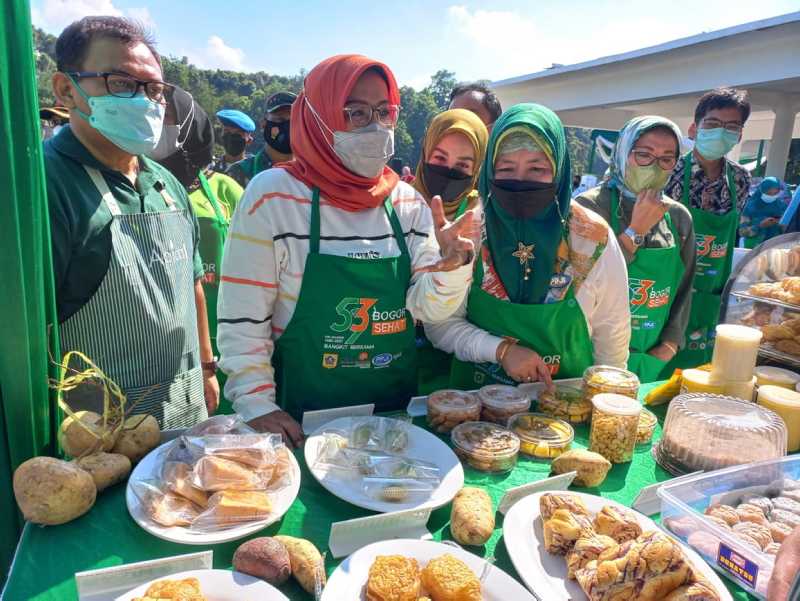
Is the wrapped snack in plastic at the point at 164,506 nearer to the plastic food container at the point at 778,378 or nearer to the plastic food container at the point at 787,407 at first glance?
the plastic food container at the point at 787,407

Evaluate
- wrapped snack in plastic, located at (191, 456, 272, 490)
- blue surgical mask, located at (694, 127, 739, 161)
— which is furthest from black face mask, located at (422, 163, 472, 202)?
blue surgical mask, located at (694, 127, 739, 161)

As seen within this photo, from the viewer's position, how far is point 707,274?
4.03 m

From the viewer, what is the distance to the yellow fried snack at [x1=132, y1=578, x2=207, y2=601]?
103cm

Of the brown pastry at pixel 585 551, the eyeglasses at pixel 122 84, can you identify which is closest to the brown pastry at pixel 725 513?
the brown pastry at pixel 585 551

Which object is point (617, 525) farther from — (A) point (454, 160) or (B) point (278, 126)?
(B) point (278, 126)

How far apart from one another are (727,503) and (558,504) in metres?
0.50

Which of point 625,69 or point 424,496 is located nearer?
point 424,496

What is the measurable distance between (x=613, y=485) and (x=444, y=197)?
1.78 metres

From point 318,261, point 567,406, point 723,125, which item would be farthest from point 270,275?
point 723,125

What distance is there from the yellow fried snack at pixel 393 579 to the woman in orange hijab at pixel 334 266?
79 cm

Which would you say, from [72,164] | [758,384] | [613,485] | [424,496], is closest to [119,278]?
[72,164]

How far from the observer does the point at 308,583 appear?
1136mm

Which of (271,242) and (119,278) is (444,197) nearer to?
(271,242)

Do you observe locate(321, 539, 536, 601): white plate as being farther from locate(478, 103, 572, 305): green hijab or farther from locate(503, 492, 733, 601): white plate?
locate(478, 103, 572, 305): green hijab
